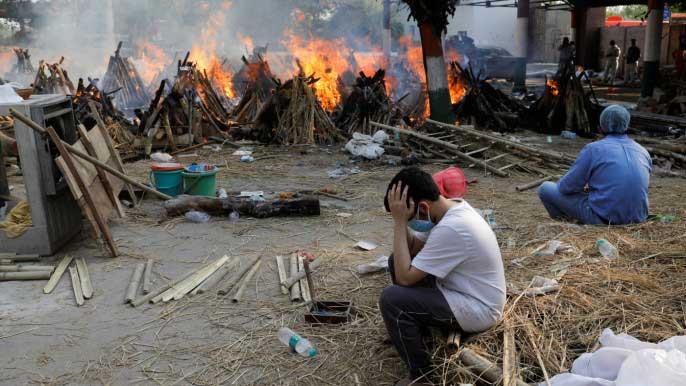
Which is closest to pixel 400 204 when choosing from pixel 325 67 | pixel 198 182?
pixel 198 182

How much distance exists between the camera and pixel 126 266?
5.60 meters

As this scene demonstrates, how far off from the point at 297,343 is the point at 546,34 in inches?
1588

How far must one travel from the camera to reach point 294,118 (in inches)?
477

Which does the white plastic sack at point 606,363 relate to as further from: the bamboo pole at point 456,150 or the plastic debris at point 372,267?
the bamboo pole at point 456,150

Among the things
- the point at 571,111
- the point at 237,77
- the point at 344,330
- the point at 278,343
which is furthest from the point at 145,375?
the point at 237,77

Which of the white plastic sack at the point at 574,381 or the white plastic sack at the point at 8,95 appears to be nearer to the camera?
the white plastic sack at the point at 574,381

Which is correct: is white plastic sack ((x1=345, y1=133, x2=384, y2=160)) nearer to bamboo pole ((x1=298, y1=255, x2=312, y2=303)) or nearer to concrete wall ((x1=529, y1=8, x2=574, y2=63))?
bamboo pole ((x1=298, y1=255, x2=312, y2=303))

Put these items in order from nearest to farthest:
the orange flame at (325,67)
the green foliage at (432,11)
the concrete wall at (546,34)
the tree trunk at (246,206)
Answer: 1. the tree trunk at (246,206)
2. the green foliage at (432,11)
3. the orange flame at (325,67)
4. the concrete wall at (546,34)

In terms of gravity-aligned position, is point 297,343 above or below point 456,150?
below

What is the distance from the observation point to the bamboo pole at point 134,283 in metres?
4.81

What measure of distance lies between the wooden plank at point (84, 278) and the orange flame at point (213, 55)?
10469mm

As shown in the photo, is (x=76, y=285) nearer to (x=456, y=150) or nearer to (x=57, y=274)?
(x=57, y=274)

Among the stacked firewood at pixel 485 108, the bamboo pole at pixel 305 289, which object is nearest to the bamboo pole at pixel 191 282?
the bamboo pole at pixel 305 289

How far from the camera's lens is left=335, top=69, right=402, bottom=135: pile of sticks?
12.4 metres
